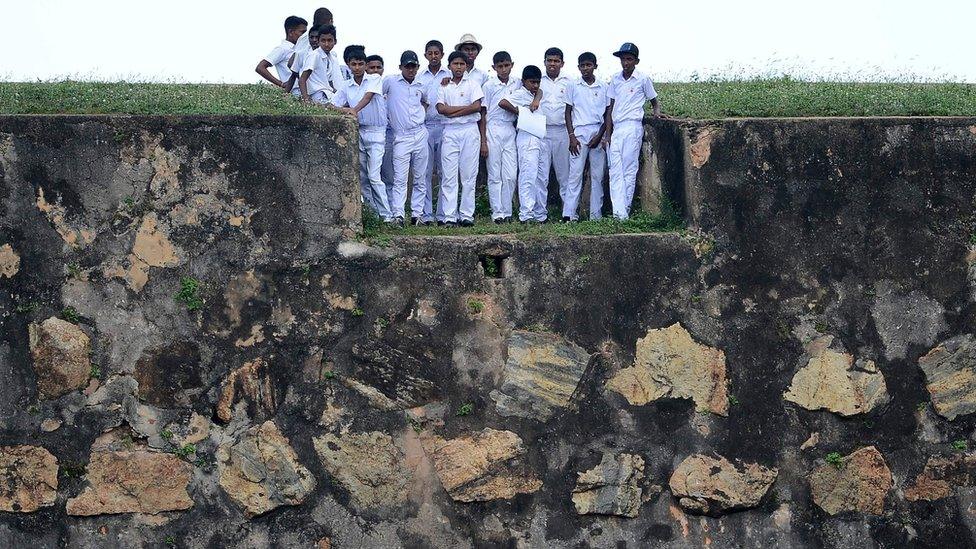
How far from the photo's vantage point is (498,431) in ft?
38.8

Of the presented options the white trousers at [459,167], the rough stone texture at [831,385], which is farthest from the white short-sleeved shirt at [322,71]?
the rough stone texture at [831,385]

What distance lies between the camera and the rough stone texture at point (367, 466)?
38.2 feet

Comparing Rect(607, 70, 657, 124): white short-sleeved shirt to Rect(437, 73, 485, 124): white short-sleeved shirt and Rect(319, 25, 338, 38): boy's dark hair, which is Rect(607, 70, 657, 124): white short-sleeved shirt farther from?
Rect(319, 25, 338, 38): boy's dark hair

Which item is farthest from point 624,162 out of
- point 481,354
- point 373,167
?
point 481,354

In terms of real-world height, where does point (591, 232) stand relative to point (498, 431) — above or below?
above

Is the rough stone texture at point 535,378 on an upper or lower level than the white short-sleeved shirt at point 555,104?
lower

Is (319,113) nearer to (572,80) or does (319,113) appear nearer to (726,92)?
(572,80)

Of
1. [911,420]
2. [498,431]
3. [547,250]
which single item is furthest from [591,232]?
[911,420]

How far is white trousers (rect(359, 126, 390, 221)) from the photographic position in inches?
504

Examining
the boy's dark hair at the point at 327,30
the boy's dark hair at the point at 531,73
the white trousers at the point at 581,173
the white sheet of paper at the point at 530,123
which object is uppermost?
the boy's dark hair at the point at 327,30

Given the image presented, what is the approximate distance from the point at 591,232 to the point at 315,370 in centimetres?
229

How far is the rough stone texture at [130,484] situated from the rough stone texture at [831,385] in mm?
4502

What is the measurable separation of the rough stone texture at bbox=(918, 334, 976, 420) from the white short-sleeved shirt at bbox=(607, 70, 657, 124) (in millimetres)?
2919

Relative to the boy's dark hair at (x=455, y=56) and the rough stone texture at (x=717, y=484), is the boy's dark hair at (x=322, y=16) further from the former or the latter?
the rough stone texture at (x=717, y=484)
